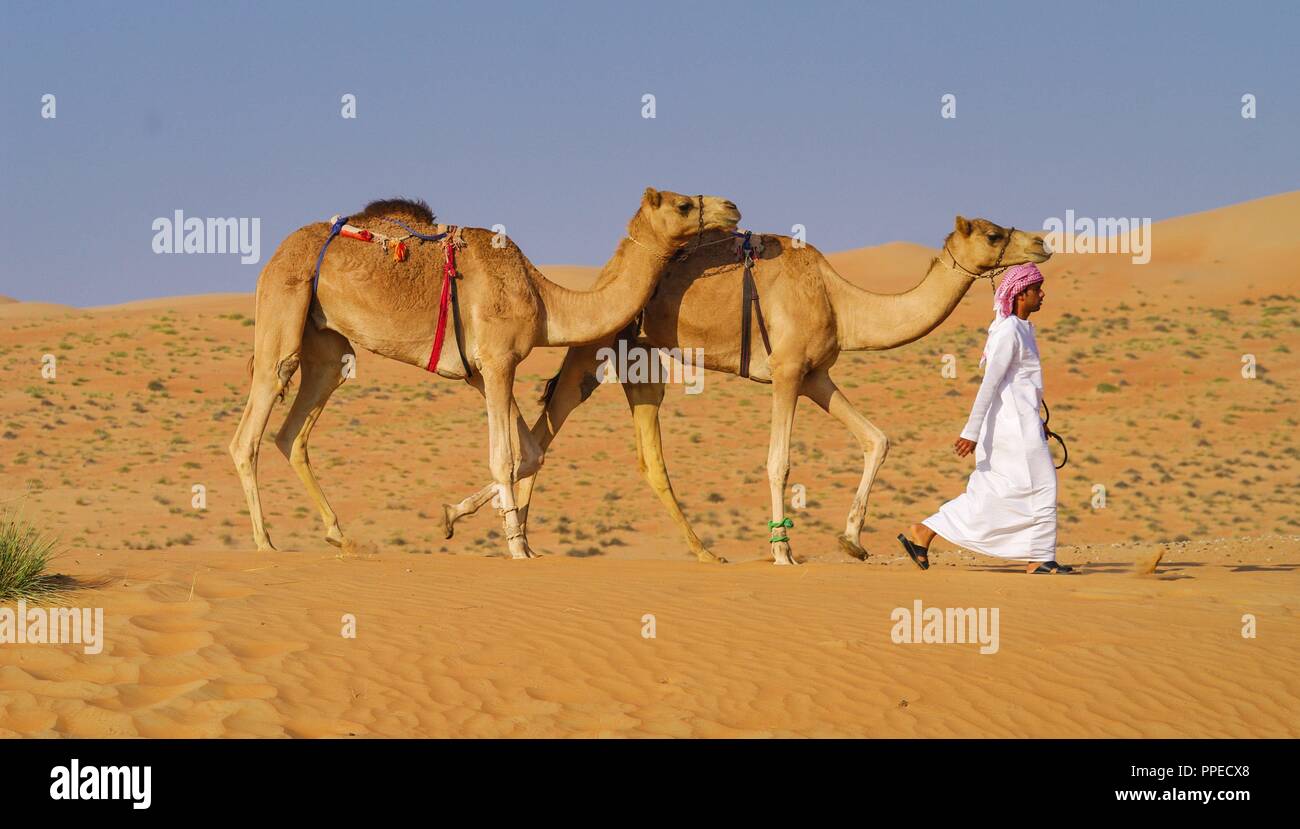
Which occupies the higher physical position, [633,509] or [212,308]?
[212,308]

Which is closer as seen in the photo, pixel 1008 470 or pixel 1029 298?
pixel 1008 470

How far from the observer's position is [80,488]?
23.0 meters

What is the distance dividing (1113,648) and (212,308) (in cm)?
5350

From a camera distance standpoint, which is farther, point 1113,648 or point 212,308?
point 212,308

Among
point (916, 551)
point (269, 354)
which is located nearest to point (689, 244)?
point (916, 551)

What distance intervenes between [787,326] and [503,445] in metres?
2.46

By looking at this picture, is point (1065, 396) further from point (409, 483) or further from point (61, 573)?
point (61, 573)

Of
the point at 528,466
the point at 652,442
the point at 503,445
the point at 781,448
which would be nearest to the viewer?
the point at 503,445

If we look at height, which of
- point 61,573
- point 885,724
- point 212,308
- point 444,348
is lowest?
point 885,724

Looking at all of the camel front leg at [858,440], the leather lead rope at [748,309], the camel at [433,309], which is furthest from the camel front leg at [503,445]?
the camel front leg at [858,440]

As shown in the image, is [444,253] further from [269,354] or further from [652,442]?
[652,442]

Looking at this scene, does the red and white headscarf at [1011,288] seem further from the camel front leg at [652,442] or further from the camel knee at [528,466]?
the camel knee at [528,466]

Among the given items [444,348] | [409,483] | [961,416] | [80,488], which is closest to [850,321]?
[444,348]

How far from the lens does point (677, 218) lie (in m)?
11.5
